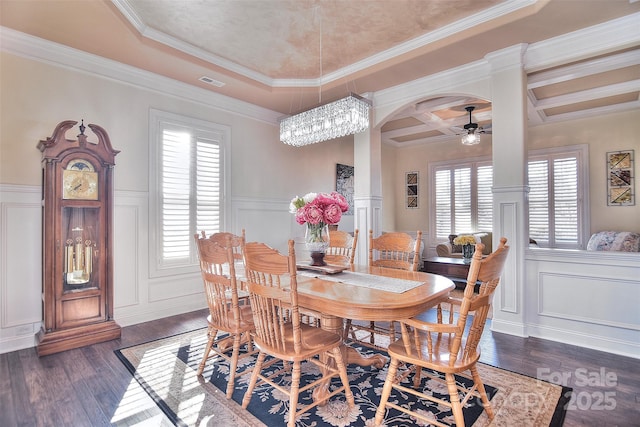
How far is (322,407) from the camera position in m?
2.04

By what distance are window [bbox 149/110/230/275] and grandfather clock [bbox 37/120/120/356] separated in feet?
2.23

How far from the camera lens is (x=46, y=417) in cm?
196

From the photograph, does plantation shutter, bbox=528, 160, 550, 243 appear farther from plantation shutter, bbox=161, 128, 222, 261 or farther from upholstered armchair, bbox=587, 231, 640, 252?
plantation shutter, bbox=161, 128, 222, 261

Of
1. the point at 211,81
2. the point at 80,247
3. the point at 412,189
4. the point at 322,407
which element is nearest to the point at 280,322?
the point at 322,407

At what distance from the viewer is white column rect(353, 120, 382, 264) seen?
175 inches

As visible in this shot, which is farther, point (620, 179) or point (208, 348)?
point (620, 179)

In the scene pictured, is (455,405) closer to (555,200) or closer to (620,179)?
(555,200)

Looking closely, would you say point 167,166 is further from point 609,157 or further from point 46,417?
point 609,157

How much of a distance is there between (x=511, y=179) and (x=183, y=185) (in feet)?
12.4

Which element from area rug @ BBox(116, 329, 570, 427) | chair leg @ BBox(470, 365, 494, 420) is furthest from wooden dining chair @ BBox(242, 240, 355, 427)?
chair leg @ BBox(470, 365, 494, 420)

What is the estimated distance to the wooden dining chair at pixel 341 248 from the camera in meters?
3.09

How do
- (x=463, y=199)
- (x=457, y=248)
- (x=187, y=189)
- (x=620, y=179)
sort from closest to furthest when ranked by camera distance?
(x=187, y=189)
(x=620, y=179)
(x=457, y=248)
(x=463, y=199)

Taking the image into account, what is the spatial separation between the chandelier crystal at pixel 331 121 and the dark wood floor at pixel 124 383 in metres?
2.40

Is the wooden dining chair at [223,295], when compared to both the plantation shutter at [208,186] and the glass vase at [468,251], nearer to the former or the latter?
the plantation shutter at [208,186]
